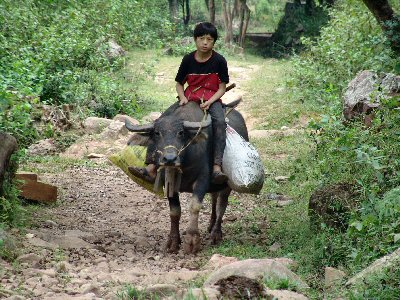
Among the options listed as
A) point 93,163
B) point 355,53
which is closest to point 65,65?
point 93,163

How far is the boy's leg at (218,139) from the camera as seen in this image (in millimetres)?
7090

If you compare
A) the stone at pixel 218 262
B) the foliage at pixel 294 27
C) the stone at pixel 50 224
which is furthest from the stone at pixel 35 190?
the foliage at pixel 294 27

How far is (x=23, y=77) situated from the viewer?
1021cm

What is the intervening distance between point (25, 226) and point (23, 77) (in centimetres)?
364

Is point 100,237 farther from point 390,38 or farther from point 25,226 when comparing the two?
point 390,38

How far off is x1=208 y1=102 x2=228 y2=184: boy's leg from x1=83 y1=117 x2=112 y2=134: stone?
18.6ft

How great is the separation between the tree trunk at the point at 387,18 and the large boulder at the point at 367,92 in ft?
A: 2.21

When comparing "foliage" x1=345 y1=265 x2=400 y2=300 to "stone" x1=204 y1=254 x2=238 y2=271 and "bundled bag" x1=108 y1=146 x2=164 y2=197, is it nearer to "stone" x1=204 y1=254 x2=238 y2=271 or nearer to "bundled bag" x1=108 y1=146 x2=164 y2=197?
"stone" x1=204 y1=254 x2=238 y2=271

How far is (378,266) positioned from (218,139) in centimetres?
279

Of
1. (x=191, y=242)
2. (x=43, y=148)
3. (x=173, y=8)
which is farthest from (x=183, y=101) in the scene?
(x=173, y=8)

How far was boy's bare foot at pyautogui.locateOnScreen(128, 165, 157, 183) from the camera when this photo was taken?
6.92m

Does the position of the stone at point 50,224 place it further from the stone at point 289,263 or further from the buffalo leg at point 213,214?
the stone at point 289,263

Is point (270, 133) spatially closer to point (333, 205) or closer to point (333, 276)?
point (333, 205)

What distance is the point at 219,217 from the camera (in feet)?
24.7
